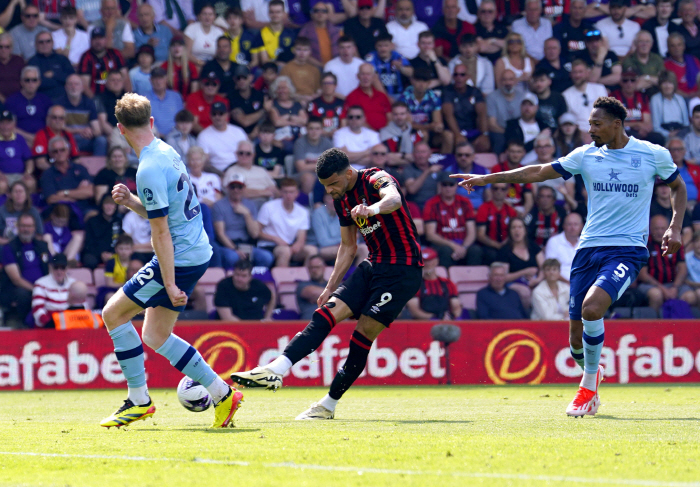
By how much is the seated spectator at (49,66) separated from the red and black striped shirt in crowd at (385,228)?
927 centimetres

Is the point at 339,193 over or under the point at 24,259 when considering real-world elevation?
over

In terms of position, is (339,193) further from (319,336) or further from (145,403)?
(145,403)

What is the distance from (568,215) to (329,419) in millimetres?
8808

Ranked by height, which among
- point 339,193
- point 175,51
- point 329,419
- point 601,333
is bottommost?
point 329,419

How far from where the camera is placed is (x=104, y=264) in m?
14.2

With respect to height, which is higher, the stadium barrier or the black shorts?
the black shorts

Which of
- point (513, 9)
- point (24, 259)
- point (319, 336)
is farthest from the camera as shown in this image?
point (513, 9)

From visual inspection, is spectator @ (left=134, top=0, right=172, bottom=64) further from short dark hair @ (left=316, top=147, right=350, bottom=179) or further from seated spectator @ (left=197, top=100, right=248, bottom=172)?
short dark hair @ (left=316, top=147, right=350, bottom=179)

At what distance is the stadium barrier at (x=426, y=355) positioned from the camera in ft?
42.7

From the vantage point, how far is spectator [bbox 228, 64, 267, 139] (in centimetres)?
1630

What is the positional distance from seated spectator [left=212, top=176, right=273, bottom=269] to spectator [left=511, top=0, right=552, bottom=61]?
6653 mm

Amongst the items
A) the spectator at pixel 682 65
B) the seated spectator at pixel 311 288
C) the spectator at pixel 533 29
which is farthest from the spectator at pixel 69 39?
the spectator at pixel 682 65

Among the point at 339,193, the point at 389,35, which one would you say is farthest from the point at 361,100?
the point at 339,193

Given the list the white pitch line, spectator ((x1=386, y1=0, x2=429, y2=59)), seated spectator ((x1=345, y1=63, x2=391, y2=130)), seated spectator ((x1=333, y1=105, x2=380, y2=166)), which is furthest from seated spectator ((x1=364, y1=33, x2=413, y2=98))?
the white pitch line
